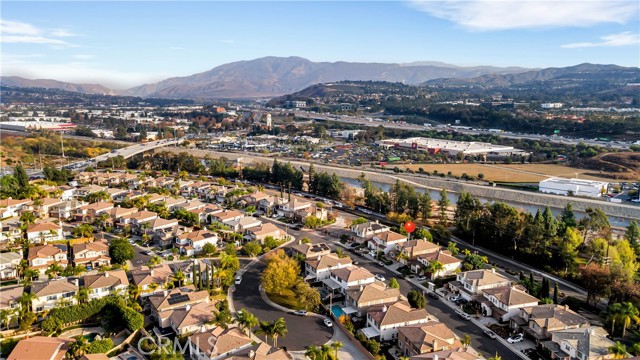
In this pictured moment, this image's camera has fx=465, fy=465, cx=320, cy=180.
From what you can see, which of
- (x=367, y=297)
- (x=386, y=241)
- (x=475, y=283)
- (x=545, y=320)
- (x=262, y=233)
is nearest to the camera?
(x=545, y=320)

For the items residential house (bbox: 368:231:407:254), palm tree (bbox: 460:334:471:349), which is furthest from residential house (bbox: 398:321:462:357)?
residential house (bbox: 368:231:407:254)

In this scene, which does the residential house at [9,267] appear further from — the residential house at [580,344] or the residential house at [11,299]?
the residential house at [580,344]

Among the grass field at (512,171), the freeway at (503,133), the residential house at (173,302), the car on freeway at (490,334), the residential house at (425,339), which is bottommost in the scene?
the car on freeway at (490,334)

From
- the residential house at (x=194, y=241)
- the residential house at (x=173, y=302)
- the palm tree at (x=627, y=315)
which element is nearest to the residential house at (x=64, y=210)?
the residential house at (x=194, y=241)

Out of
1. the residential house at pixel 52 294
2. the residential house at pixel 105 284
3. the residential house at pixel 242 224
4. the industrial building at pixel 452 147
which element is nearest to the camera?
the residential house at pixel 52 294

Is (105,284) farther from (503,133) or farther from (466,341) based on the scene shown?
(503,133)

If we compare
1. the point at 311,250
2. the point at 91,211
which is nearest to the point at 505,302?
the point at 311,250
